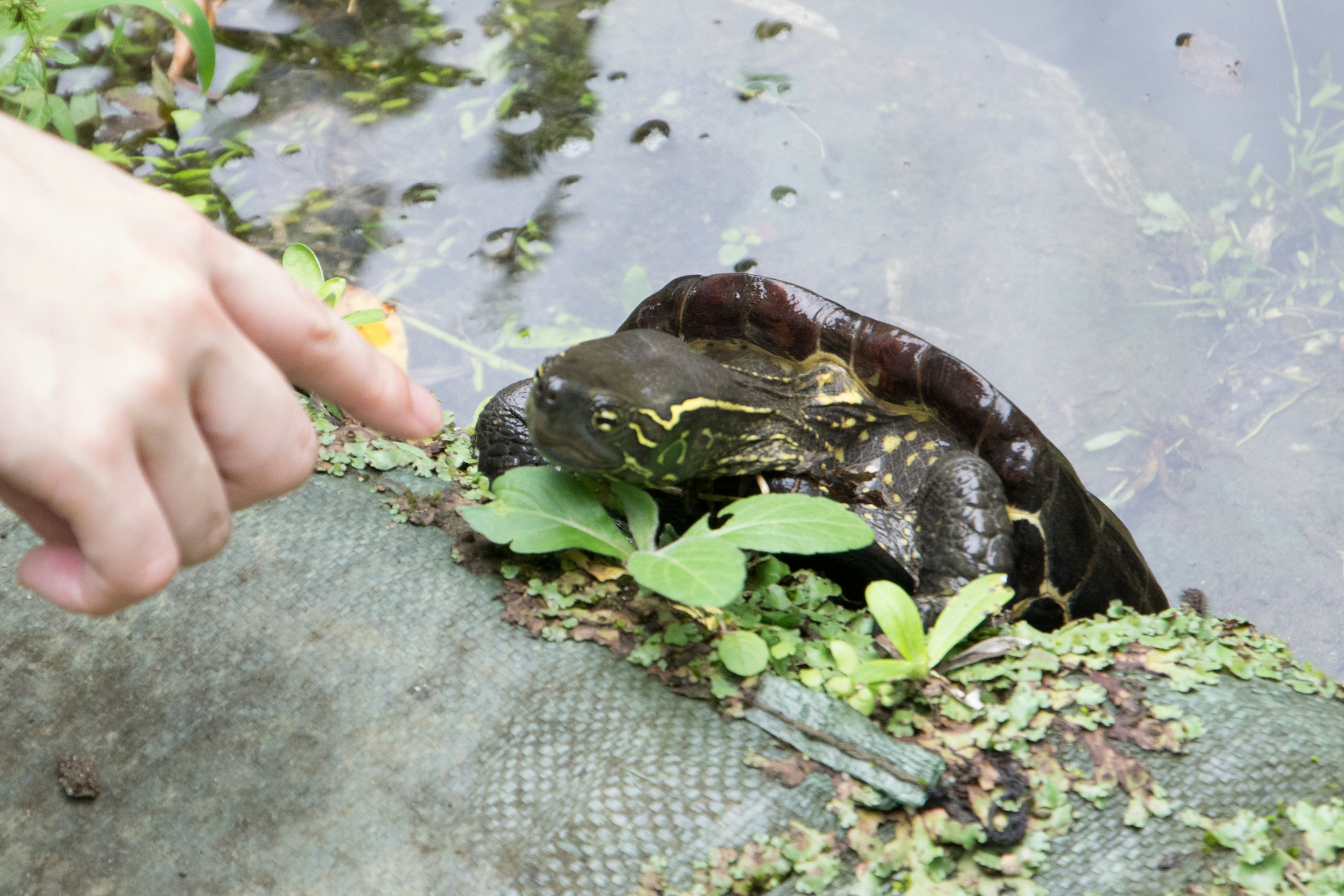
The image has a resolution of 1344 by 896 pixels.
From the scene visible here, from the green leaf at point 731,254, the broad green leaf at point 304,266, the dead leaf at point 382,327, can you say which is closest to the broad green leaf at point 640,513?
the broad green leaf at point 304,266

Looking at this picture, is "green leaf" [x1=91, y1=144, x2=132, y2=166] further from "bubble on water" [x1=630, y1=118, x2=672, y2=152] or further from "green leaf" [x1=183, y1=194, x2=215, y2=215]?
"bubble on water" [x1=630, y1=118, x2=672, y2=152]

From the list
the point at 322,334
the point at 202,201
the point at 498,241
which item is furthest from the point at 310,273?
the point at 322,334

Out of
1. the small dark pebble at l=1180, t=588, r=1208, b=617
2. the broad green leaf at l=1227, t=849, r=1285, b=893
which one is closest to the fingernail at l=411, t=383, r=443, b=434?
the broad green leaf at l=1227, t=849, r=1285, b=893

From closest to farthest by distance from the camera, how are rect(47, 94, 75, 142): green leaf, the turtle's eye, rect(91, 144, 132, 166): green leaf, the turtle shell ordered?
the turtle's eye < the turtle shell < rect(47, 94, 75, 142): green leaf < rect(91, 144, 132, 166): green leaf

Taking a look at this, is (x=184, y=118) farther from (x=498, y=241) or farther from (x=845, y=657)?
(x=845, y=657)

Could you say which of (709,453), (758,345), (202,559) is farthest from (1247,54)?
(202,559)

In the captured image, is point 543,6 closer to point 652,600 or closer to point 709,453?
point 709,453

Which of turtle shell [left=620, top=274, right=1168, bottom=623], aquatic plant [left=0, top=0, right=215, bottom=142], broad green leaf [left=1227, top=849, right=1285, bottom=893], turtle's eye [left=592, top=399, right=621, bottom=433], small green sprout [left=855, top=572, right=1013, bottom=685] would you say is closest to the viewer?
broad green leaf [left=1227, top=849, right=1285, bottom=893]
